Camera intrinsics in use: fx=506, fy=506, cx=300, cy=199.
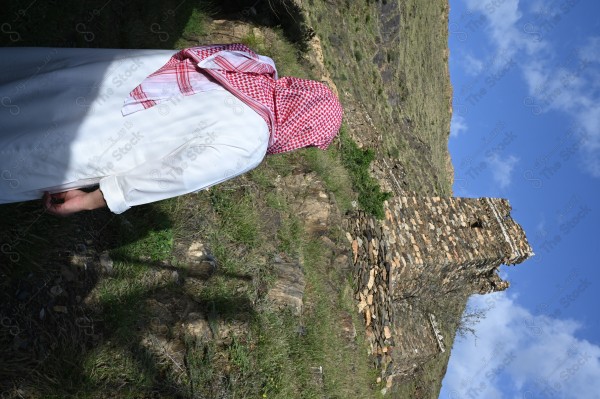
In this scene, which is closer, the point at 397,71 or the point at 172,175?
the point at 172,175

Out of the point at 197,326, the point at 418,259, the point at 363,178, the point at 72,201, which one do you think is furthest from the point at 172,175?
the point at 363,178

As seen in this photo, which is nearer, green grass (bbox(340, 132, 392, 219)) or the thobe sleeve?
the thobe sleeve

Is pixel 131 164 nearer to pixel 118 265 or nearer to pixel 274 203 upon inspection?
pixel 118 265

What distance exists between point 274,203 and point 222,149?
3730 mm

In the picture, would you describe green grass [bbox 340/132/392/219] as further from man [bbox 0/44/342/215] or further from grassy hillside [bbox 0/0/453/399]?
man [bbox 0/44/342/215]

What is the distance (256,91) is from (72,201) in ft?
3.86

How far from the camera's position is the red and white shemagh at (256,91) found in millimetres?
2822

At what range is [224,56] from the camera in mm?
2947

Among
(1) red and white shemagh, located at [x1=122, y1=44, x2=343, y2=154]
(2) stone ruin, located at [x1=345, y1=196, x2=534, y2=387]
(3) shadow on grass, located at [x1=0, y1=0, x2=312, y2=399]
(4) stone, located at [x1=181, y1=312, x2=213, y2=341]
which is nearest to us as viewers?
(1) red and white shemagh, located at [x1=122, y1=44, x2=343, y2=154]

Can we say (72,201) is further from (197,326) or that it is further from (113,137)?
(197,326)

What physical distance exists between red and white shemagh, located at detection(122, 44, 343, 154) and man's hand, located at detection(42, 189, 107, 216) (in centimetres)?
50

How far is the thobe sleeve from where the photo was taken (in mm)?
2605

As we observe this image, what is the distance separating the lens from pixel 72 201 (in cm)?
268

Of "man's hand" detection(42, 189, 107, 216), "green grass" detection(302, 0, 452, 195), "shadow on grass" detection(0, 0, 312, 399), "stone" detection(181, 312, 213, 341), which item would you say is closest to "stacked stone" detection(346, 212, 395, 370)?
"shadow on grass" detection(0, 0, 312, 399)
